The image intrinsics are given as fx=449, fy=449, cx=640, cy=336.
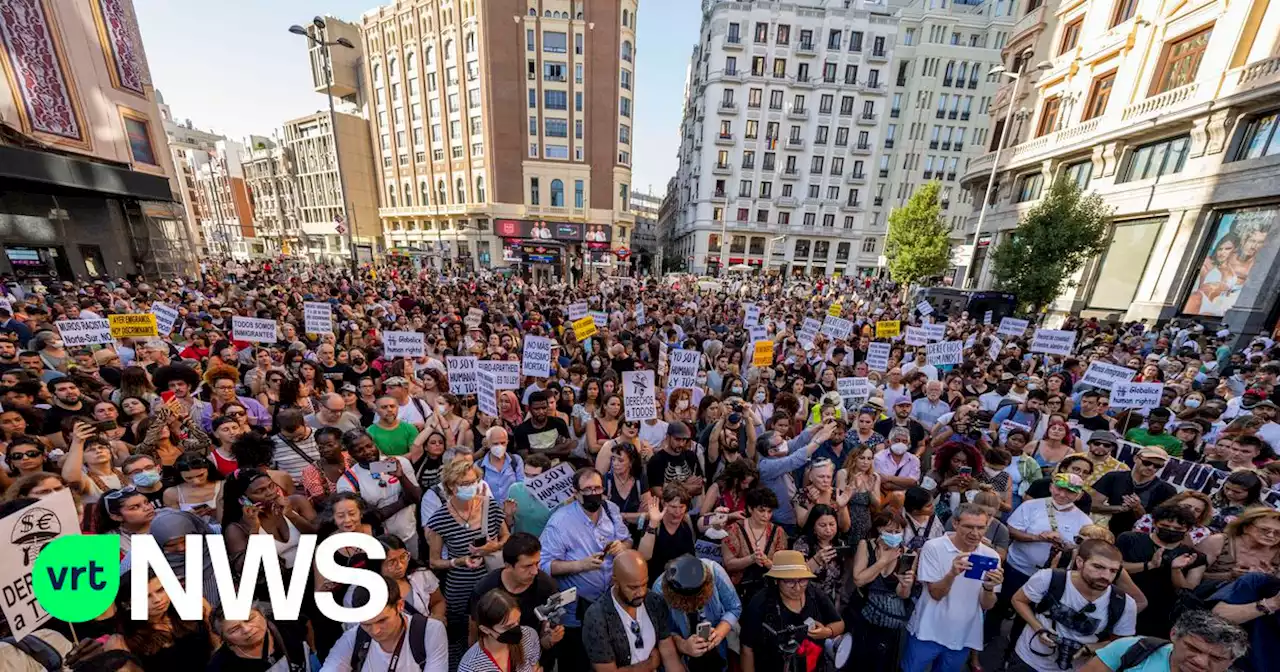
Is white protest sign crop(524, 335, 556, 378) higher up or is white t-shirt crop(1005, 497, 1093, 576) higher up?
white protest sign crop(524, 335, 556, 378)

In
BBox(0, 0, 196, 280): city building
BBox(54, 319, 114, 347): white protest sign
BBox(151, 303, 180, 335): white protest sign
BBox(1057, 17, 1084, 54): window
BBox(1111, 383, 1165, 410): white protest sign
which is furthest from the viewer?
BBox(1057, 17, 1084, 54): window

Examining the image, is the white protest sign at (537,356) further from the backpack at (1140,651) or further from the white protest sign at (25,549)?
the backpack at (1140,651)

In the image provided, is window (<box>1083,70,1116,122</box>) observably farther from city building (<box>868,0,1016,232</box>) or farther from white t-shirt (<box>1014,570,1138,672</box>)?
white t-shirt (<box>1014,570,1138,672</box>)

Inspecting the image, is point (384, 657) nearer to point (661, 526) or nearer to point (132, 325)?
point (661, 526)

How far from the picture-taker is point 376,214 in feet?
175

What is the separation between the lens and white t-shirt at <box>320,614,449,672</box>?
2393mm

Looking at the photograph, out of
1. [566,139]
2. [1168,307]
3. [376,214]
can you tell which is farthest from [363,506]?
[376,214]

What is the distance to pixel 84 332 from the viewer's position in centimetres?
661

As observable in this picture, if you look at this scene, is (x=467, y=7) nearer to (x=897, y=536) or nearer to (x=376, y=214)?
(x=376, y=214)

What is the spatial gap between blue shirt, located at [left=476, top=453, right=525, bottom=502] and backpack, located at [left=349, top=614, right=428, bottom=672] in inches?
59.5

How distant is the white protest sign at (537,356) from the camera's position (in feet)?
22.0

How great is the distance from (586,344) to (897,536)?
7963mm

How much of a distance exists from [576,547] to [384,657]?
1.28 meters

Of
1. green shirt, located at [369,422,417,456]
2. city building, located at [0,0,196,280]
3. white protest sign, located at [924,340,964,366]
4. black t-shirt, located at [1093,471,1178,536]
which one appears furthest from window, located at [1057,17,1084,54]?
city building, located at [0,0,196,280]
